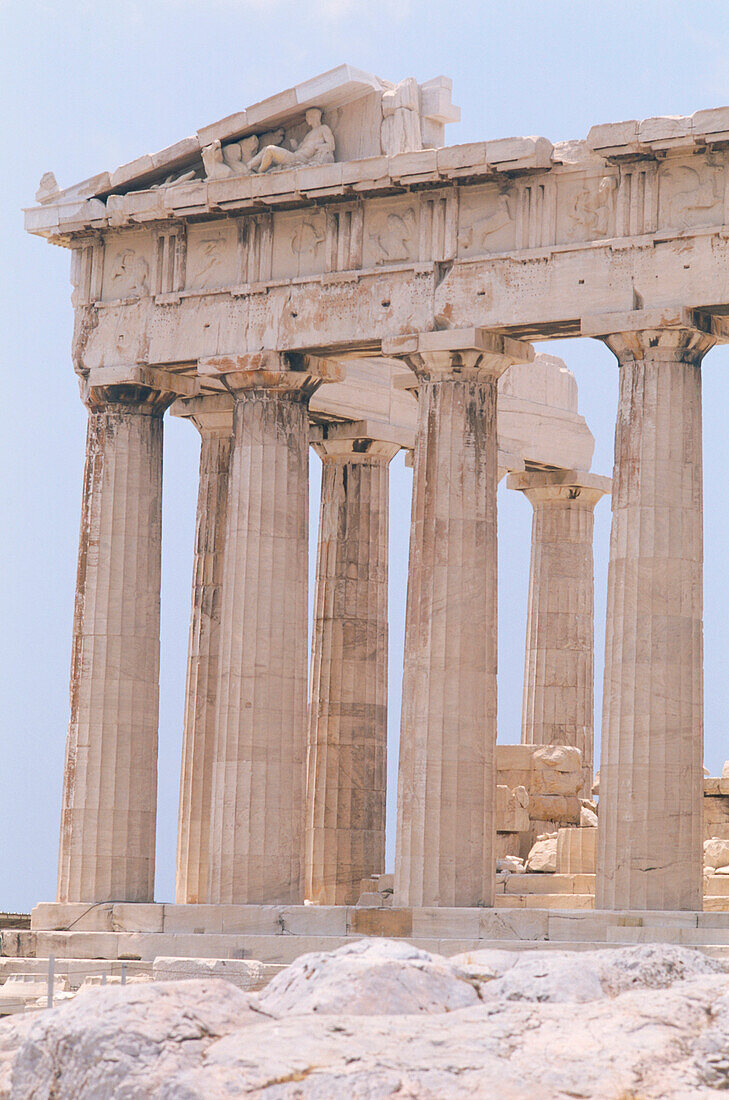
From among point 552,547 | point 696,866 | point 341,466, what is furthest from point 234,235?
point 696,866

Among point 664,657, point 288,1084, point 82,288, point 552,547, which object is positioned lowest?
point 288,1084

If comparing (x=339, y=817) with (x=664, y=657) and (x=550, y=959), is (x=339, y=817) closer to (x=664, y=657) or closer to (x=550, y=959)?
(x=664, y=657)

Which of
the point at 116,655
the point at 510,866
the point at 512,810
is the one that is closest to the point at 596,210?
the point at 116,655

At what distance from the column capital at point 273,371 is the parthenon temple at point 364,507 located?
7cm

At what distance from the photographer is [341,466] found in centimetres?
4378

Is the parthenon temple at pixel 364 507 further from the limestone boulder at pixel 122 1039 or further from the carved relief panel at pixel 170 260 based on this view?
the limestone boulder at pixel 122 1039

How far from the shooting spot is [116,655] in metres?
39.3

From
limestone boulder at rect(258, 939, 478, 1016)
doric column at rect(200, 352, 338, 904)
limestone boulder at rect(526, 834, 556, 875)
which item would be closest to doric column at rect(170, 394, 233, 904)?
doric column at rect(200, 352, 338, 904)

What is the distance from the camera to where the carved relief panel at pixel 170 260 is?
130 ft

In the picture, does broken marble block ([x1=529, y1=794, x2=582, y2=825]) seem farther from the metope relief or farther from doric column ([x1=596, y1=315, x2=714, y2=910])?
the metope relief

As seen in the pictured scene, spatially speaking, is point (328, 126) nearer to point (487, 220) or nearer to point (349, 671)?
point (487, 220)

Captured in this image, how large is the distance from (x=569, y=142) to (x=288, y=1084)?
83.2 ft

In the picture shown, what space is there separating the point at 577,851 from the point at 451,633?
6.60 metres

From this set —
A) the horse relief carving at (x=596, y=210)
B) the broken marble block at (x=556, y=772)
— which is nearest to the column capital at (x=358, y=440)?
the broken marble block at (x=556, y=772)
